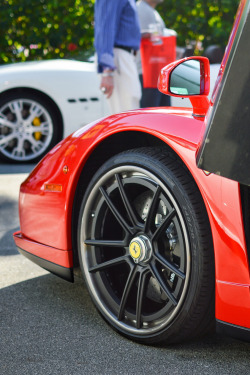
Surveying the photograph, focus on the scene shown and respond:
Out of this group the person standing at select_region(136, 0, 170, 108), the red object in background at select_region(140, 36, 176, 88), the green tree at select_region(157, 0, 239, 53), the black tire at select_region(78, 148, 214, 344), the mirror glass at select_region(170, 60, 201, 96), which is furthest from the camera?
the green tree at select_region(157, 0, 239, 53)

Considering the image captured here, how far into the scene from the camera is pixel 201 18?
1139 cm

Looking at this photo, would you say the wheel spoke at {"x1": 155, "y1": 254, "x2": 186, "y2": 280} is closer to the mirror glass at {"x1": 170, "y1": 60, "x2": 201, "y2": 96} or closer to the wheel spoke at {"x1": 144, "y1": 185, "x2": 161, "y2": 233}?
the wheel spoke at {"x1": 144, "y1": 185, "x2": 161, "y2": 233}

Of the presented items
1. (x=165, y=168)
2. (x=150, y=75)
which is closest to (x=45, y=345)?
(x=165, y=168)

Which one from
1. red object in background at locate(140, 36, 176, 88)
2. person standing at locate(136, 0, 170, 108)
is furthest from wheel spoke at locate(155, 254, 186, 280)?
person standing at locate(136, 0, 170, 108)

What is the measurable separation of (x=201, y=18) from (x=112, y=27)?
248 inches

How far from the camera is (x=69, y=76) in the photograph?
301 inches

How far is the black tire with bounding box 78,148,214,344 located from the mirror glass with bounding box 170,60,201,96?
0.84 ft

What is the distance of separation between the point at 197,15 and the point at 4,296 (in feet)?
29.3

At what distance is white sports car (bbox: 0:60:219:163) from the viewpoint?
751 centimetres

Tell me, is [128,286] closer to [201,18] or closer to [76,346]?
[76,346]

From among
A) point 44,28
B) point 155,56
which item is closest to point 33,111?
point 155,56

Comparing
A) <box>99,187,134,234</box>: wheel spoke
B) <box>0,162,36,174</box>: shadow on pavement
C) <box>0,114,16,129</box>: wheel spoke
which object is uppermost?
<box>99,187,134,234</box>: wheel spoke

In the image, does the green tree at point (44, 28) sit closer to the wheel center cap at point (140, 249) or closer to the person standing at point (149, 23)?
the person standing at point (149, 23)

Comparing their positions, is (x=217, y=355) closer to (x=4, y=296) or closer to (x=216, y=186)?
(x=216, y=186)
